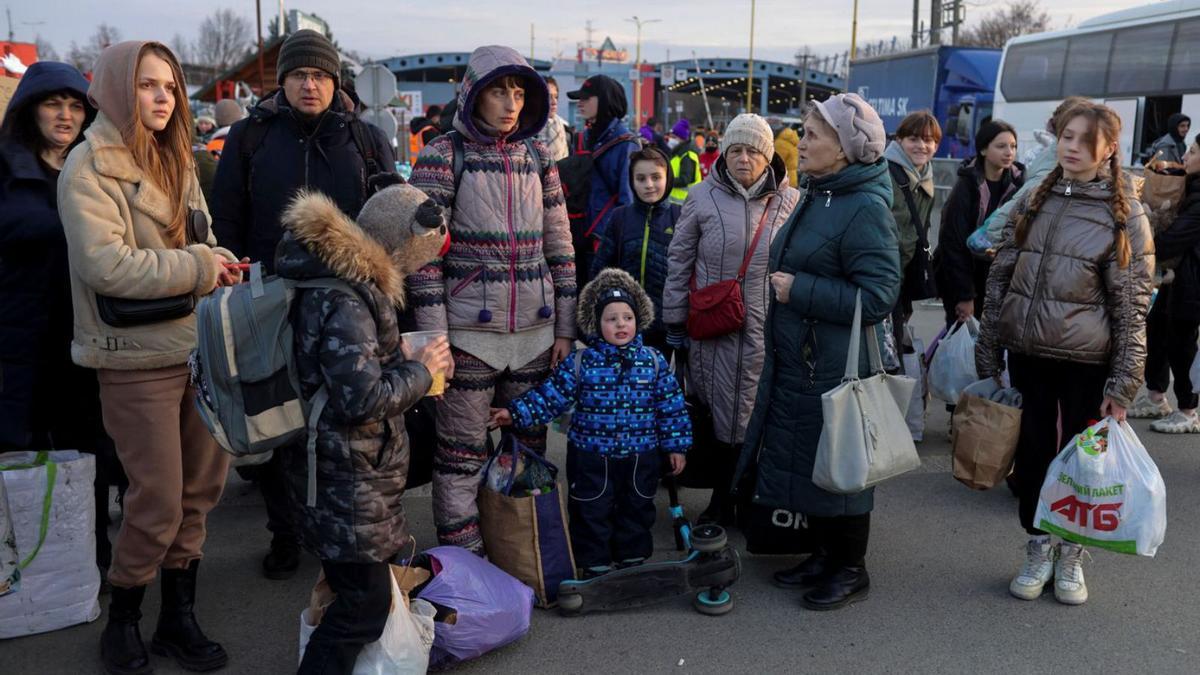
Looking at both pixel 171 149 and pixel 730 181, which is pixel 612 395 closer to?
pixel 730 181

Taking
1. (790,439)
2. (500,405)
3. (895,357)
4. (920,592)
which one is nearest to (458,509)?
(500,405)

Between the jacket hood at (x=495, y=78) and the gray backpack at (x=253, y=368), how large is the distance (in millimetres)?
1261

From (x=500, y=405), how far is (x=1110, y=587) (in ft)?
8.64

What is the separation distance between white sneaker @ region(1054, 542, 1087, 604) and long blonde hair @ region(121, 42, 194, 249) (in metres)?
3.56

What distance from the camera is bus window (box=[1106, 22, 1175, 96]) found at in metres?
14.7

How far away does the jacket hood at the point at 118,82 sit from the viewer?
3.05m

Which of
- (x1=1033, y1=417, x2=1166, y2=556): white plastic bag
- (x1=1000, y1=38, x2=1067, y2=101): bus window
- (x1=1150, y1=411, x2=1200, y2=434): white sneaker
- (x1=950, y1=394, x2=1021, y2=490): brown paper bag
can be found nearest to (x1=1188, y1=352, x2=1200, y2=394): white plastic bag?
(x1=1150, y1=411, x2=1200, y2=434): white sneaker

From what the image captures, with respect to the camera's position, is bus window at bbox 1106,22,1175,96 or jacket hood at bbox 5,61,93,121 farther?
bus window at bbox 1106,22,1175,96

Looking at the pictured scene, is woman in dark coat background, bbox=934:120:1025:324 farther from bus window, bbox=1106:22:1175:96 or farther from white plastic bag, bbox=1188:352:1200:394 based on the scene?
bus window, bbox=1106:22:1175:96

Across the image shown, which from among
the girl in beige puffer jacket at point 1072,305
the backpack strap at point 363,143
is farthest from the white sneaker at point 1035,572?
the backpack strap at point 363,143

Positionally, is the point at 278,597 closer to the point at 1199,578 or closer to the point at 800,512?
the point at 800,512

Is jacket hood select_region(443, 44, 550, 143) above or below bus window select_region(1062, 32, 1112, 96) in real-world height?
below

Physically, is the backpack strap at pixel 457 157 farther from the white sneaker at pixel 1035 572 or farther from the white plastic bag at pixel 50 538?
the white sneaker at pixel 1035 572

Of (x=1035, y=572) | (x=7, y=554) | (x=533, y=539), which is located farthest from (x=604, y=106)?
(x=7, y=554)
